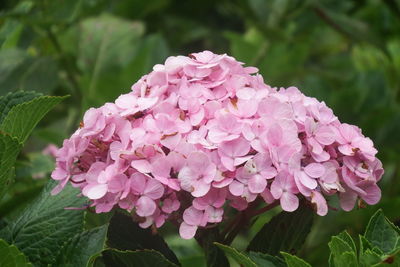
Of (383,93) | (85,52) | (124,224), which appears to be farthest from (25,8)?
(383,93)

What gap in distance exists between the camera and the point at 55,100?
86 centimetres

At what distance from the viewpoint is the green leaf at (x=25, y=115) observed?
847mm

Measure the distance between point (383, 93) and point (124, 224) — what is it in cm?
128

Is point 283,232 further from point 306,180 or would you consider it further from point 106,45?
point 106,45

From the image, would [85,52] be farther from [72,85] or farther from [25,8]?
[25,8]

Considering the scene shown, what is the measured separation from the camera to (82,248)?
862mm

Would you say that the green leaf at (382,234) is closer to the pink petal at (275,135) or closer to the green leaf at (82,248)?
the pink petal at (275,135)

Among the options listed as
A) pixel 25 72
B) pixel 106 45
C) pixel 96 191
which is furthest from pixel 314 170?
pixel 106 45

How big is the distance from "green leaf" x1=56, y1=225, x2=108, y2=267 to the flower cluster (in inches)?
1.8

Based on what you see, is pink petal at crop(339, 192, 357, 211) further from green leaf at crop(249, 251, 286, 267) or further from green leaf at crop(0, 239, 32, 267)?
green leaf at crop(0, 239, 32, 267)

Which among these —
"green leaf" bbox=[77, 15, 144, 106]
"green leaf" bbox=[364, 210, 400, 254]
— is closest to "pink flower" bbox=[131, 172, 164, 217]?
"green leaf" bbox=[364, 210, 400, 254]

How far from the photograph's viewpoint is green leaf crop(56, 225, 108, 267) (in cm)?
85

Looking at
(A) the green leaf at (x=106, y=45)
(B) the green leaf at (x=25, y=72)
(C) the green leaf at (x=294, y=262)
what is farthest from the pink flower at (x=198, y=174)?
(A) the green leaf at (x=106, y=45)

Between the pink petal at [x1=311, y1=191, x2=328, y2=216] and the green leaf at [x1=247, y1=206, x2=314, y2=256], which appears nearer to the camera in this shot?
the pink petal at [x1=311, y1=191, x2=328, y2=216]
